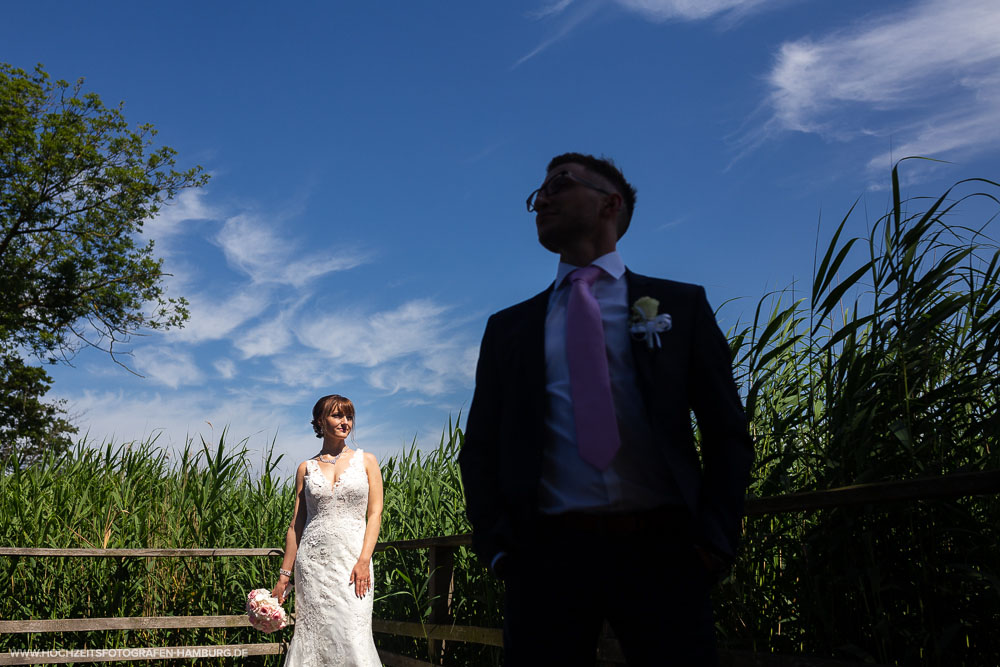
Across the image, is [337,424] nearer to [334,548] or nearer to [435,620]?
[334,548]

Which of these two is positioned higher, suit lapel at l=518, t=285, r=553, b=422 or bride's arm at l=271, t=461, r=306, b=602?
suit lapel at l=518, t=285, r=553, b=422

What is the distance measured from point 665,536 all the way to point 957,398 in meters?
1.39

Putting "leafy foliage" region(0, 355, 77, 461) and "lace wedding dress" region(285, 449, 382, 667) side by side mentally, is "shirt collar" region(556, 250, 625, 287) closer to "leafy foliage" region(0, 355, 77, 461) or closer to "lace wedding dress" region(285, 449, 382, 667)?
"lace wedding dress" region(285, 449, 382, 667)

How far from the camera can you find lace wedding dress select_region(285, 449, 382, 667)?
503cm

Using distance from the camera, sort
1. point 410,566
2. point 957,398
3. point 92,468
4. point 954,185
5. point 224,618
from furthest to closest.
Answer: point 92,468
point 224,618
point 410,566
point 954,185
point 957,398

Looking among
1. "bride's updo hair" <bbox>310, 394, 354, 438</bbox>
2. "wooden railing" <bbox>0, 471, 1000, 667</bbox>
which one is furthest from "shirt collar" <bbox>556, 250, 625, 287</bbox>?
"bride's updo hair" <bbox>310, 394, 354, 438</bbox>

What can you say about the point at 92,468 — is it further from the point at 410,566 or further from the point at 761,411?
the point at 761,411

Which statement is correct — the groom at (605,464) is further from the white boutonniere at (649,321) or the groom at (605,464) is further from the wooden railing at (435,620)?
the wooden railing at (435,620)

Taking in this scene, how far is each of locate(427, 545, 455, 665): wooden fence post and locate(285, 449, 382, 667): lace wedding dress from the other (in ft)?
1.27

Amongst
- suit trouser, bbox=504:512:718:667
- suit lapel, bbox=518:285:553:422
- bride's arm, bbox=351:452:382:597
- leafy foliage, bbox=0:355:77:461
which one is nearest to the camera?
suit trouser, bbox=504:512:718:667

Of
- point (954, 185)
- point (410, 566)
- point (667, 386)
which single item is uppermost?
point (954, 185)

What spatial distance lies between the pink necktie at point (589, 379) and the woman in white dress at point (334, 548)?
3396mm

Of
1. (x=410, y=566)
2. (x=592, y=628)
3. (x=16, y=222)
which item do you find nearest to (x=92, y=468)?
(x=410, y=566)

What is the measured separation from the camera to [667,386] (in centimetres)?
187
